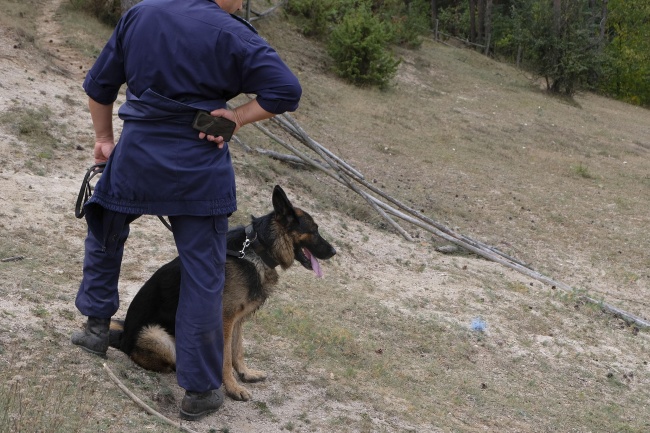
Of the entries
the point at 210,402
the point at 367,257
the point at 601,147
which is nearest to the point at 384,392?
the point at 210,402

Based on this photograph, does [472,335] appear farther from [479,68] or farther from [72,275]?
[479,68]

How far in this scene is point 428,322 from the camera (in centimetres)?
686

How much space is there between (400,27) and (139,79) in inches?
874

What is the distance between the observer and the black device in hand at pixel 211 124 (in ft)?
11.2

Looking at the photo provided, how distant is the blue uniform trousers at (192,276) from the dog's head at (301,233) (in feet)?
2.19

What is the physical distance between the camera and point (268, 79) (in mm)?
3385

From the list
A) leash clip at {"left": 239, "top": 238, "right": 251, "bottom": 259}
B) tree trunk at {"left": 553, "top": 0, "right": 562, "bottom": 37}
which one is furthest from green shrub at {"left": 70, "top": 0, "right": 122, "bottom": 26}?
tree trunk at {"left": 553, "top": 0, "right": 562, "bottom": 37}

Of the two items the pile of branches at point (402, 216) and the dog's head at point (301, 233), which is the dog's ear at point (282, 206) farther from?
the pile of branches at point (402, 216)

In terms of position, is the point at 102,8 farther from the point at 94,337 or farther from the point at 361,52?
the point at 94,337

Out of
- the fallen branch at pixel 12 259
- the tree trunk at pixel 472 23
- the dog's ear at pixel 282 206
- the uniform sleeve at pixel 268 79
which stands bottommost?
the tree trunk at pixel 472 23

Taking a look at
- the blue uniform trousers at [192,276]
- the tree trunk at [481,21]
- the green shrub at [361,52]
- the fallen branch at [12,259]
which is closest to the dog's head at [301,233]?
the blue uniform trousers at [192,276]

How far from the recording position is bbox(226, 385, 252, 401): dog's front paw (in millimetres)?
4258

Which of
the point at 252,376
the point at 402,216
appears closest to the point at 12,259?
the point at 252,376

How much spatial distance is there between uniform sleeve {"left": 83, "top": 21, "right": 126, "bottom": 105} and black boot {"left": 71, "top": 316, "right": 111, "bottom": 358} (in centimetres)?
111
